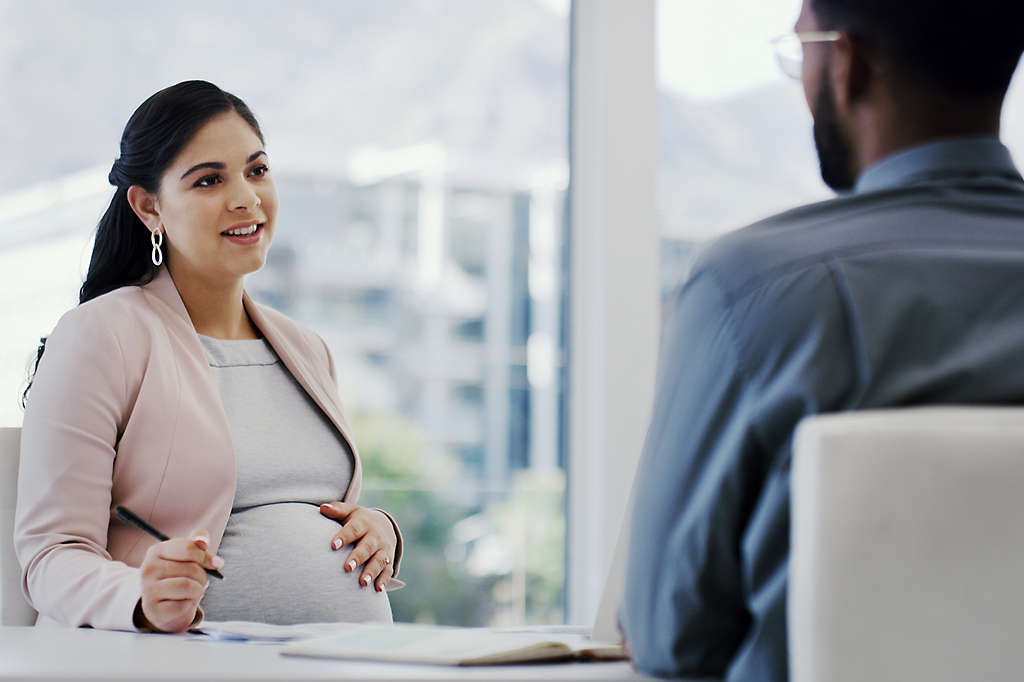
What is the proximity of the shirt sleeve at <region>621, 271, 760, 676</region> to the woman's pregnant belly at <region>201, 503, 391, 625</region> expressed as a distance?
0.85m

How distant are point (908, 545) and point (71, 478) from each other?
3.86 ft

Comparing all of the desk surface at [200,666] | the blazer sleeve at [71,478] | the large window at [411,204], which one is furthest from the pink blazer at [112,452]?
the large window at [411,204]

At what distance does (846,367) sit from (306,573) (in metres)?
1.04

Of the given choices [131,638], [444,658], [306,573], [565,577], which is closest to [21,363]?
[306,573]

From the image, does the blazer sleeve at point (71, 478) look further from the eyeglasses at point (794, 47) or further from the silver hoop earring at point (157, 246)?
the eyeglasses at point (794, 47)

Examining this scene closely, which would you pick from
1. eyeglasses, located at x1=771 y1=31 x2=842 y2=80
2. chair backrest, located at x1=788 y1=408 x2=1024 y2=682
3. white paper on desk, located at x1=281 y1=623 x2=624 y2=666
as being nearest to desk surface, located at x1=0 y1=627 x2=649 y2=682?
white paper on desk, located at x1=281 y1=623 x2=624 y2=666

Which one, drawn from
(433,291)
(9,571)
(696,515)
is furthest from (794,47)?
(433,291)

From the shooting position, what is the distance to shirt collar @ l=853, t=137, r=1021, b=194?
1.02m

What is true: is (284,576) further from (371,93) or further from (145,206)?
(371,93)

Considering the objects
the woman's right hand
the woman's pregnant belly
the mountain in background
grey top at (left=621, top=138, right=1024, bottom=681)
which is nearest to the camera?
grey top at (left=621, top=138, right=1024, bottom=681)

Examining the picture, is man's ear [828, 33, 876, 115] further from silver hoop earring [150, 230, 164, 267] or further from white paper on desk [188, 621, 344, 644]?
silver hoop earring [150, 230, 164, 267]

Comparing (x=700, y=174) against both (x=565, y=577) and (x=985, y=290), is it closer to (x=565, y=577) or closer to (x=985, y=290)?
(x=565, y=577)

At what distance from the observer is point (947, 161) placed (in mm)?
1019

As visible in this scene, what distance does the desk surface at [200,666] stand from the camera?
77cm
